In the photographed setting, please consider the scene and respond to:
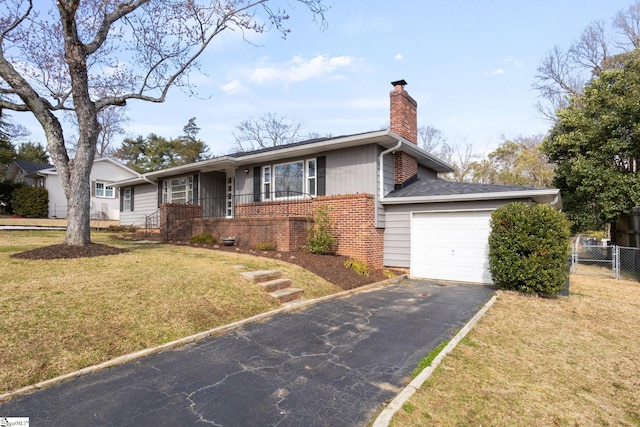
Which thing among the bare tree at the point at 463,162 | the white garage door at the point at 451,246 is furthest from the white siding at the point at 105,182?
the bare tree at the point at 463,162

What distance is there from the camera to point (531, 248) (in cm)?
761

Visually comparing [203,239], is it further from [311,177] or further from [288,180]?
[311,177]

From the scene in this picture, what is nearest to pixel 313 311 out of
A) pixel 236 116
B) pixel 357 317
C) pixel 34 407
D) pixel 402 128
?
pixel 357 317

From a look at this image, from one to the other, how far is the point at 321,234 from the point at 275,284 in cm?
347

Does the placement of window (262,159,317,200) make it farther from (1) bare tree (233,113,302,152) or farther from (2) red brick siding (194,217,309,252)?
(1) bare tree (233,113,302,152)

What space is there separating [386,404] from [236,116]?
35.8 m

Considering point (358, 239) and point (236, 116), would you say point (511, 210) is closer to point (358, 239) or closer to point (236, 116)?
point (358, 239)

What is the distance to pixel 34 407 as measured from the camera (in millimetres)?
2961

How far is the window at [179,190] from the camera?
16.8 metres

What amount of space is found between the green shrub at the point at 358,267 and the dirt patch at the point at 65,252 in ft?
20.0

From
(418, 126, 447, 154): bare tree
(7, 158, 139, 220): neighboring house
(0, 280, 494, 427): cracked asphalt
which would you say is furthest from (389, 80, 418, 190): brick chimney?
(418, 126, 447, 154): bare tree

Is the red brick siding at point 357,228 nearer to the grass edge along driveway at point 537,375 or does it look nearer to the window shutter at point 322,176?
the window shutter at point 322,176

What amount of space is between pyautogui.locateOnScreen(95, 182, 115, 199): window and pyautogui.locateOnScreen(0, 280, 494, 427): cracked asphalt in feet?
89.7

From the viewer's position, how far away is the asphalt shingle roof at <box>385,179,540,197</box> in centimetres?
942
